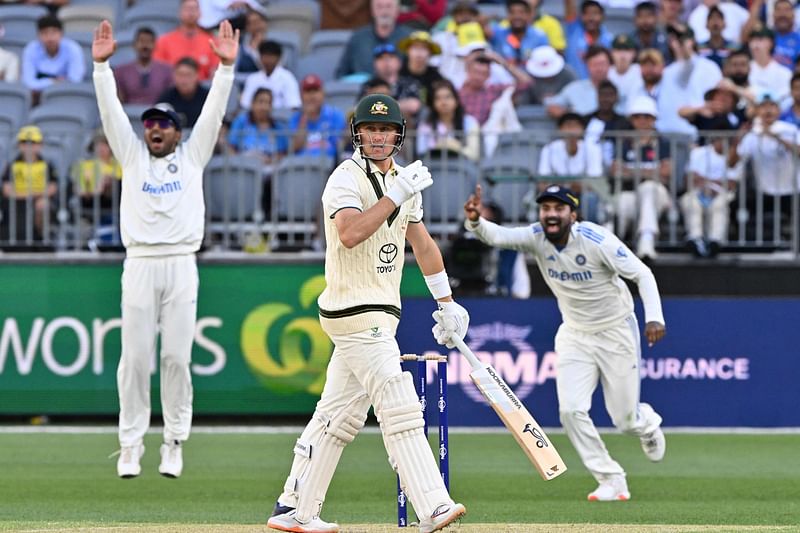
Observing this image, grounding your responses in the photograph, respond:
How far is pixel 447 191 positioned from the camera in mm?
14539

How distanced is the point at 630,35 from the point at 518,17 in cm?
132

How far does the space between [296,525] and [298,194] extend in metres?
7.34

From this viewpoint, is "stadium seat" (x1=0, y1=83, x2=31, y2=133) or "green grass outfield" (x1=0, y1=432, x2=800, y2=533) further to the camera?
"stadium seat" (x1=0, y1=83, x2=31, y2=133)

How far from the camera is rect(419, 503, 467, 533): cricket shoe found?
269 inches

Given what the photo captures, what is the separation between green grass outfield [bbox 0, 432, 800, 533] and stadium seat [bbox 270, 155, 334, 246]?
2093 mm

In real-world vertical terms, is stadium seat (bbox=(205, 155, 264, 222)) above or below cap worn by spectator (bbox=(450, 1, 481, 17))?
below

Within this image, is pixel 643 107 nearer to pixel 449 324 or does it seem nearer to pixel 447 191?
pixel 447 191

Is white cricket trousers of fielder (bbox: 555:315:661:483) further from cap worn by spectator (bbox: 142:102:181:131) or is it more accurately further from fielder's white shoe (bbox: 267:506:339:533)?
cap worn by spectator (bbox: 142:102:181:131)

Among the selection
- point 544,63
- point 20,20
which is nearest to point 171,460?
point 544,63

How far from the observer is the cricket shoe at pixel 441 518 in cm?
682

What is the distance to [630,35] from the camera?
17.3m

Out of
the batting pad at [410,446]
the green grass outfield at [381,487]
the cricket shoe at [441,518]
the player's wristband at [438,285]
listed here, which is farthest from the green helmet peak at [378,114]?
the green grass outfield at [381,487]

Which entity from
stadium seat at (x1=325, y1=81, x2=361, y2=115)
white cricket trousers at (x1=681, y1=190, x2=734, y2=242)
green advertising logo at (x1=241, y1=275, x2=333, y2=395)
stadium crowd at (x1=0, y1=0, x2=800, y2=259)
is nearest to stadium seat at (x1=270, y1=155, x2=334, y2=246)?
stadium crowd at (x1=0, y1=0, x2=800, y2=259)

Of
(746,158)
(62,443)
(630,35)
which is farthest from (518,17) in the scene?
(62,443)
